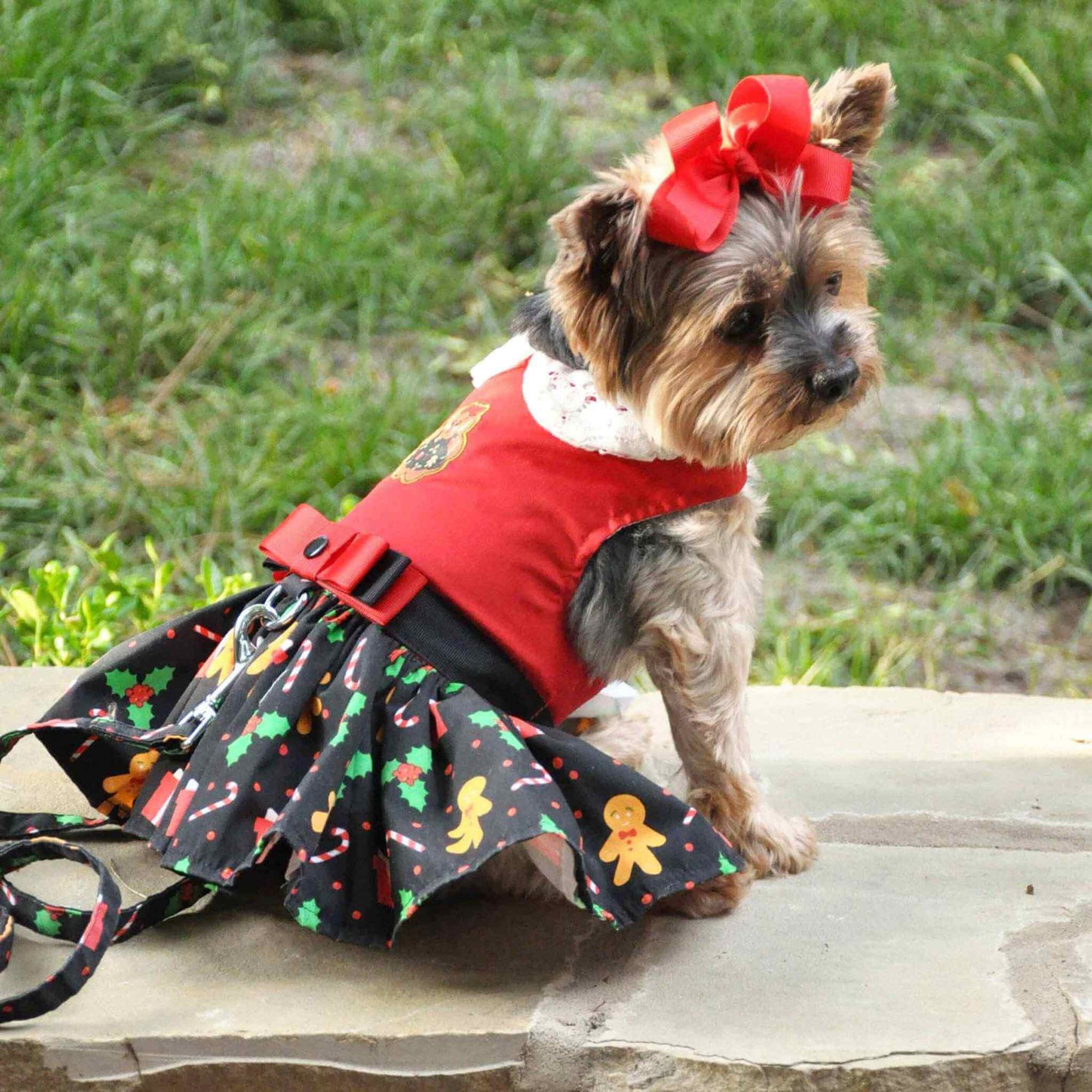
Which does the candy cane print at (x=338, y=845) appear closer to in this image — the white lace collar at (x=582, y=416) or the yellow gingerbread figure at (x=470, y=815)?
the yellow gingerbread figure at (x=470, y=815)

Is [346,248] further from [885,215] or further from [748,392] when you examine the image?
[748,392]

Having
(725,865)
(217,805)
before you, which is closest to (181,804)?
(217,805)

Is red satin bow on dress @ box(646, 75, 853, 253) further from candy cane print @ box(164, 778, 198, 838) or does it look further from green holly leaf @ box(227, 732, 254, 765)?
candy cane print @ box(164, 778, 198, 838)

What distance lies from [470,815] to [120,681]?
0.77m

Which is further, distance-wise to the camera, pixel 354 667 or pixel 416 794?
pixel 354 667

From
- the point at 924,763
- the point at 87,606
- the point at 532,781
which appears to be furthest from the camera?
the point at 87,606

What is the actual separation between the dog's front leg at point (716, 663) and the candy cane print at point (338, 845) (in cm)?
58

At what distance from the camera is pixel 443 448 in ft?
7.78

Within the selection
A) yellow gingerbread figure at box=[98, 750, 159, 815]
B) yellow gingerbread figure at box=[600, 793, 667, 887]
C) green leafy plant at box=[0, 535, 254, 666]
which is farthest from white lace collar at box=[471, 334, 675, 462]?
green leafy plant at box=[0, 535, 254, 666]

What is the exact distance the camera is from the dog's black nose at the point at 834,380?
7.42 ft

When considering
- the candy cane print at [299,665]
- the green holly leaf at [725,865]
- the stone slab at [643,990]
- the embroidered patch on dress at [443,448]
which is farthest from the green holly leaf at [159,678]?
the green holly leaf at [725,865]

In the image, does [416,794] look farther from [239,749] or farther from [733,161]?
[733,161]

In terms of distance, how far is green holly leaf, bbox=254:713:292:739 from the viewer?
86.1 inches

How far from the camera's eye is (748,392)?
2270 mm
